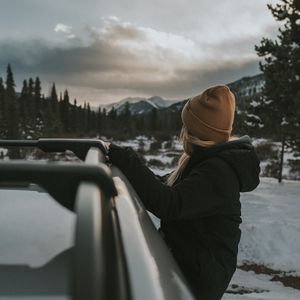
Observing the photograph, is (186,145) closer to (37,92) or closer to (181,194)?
(181,194)

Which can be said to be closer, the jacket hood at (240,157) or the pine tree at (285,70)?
the jacket hood at (240,157)

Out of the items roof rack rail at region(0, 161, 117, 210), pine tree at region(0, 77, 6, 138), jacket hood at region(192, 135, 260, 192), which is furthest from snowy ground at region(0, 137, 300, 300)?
pine tree at region(0, 77, 6, 138)

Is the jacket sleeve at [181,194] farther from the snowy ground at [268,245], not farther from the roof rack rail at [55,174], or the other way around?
the snowy ground at [268,245]

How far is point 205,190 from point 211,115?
461 mm

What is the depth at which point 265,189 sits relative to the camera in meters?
19.8

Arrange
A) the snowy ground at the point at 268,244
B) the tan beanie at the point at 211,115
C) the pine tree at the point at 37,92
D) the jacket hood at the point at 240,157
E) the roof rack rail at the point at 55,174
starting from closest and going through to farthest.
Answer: the roof rack rail at the point at 55,174 < the jacket hood at the point at 240,157 < the tan beanie at the point at 211,115 < the snowy ground at the point at 268,244 < the pine tree at the point at 37,92

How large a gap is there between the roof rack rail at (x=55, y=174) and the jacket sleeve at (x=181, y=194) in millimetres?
1138

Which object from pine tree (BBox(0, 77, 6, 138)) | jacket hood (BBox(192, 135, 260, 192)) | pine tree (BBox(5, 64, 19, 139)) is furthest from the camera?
pine tree (BBox(5, 64, 19, 139))

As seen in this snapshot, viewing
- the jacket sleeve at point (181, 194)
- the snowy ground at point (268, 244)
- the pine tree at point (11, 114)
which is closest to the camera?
the jacket sleeve at point (181, 194)

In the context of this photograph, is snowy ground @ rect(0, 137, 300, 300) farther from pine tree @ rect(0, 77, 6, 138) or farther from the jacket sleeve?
pine tree @ rect(0, 77, 6, 138)

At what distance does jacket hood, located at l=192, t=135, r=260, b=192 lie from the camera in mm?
2508

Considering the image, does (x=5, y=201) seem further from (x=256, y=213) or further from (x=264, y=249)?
(x=256, y=213)

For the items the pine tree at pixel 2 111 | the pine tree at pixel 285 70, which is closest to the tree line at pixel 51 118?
the pine tree at pixel 2 111

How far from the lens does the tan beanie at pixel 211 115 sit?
2.66 meters
